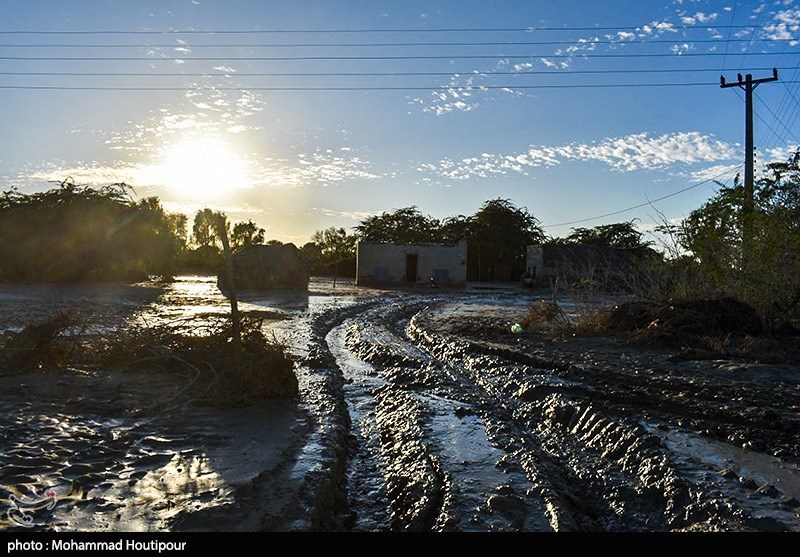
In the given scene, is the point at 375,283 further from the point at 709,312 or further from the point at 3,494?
the point at 3,494

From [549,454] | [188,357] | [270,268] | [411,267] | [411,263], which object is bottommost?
[549,454]

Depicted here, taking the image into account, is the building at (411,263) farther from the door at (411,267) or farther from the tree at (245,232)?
the tree at (245,232)

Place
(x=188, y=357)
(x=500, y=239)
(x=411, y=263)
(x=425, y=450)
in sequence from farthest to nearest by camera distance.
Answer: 1. (x=500, y=239)
2. (x=411, y=263)
3. (x=188, y=357)
4. (x=425, y=450)

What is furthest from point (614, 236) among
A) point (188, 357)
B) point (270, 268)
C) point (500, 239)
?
point (188, 357)

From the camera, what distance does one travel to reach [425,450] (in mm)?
5656

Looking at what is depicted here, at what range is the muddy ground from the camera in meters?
4.06

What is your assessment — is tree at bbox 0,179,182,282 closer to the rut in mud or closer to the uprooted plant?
the uprooted plant

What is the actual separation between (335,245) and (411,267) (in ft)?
94.0

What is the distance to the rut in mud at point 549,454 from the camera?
13.9 feet

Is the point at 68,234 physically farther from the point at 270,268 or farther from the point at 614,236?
the point at 614,236

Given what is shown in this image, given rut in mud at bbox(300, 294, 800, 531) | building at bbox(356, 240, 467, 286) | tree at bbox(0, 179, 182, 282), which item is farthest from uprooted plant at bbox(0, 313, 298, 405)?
building at bbox(356, 240, 467, 286)

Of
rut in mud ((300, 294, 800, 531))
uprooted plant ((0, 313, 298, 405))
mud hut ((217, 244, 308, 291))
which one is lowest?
rut in mud ((300, 294, 800, 531))

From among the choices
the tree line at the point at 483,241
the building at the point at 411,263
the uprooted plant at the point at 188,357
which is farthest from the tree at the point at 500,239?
the uprooted plant at the point at 188,357

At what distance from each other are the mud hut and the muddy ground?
21.8m
